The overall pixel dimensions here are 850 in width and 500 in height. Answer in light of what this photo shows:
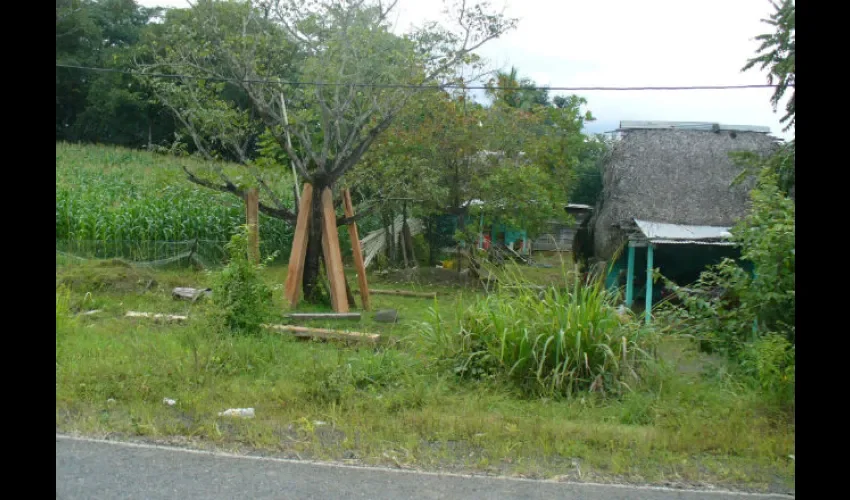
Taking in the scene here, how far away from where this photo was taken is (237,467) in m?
4.92

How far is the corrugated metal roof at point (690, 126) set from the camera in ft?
56.0

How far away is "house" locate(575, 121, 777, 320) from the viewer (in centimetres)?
1555

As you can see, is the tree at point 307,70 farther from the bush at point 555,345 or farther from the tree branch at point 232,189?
the bush at point 555,345

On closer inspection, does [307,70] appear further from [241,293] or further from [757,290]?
[757,290]

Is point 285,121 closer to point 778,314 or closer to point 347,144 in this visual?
point 347,144

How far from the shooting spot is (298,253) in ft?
41.1

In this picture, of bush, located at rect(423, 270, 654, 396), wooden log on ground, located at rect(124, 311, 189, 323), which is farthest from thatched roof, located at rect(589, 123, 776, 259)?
wooden log on ground, located at rect(124, 311, 189, 323)

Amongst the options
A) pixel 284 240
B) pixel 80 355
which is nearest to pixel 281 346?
pixel 80 355

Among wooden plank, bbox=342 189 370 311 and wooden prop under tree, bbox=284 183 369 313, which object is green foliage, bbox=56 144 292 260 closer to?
wooden prop under tree, bbox=284 183 369 313

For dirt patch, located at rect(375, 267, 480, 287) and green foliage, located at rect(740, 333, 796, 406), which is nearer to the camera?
green foliage, located at rect(740, 333, 796, 406)

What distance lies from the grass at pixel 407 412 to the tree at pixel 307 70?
5.04m

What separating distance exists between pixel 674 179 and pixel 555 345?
10241 mm

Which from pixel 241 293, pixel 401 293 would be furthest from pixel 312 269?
pixel 241 293

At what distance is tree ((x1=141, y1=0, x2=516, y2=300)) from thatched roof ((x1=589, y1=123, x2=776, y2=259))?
5.28 m
